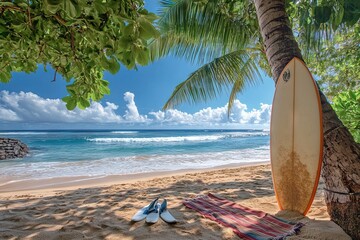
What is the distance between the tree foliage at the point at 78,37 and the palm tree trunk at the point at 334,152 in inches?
66.4

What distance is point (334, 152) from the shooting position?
6.15ft

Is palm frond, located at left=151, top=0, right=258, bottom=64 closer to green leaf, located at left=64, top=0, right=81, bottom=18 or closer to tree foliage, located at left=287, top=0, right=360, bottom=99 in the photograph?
tree foliage, located at left=287, top=0, right=360, bottom=99

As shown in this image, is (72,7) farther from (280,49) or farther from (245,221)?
(245,221)

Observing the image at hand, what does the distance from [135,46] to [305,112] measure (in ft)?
6.39

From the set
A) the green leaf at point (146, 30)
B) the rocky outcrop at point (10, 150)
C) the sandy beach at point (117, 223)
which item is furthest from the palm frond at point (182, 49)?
the rocky outcrop at point (10, 150)

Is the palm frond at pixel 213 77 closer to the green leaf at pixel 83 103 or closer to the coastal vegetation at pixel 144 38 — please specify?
the coastal vegetation at pixel 144 38

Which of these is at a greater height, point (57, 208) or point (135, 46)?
point (135, 46)

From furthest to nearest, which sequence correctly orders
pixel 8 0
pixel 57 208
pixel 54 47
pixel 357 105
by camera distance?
pixel 57 208 → pixel 357 105 → pixel 54 47 → pixel 8 0

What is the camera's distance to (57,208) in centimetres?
272

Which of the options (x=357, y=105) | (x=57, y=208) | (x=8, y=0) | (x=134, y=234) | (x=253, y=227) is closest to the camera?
(x=8, y=0)

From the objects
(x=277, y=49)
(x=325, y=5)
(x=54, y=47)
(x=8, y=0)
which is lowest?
(x=54, y=47)

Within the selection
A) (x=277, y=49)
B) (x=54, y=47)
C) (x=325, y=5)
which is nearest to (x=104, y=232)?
(x=54, y=47)

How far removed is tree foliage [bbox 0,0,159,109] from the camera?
78cm

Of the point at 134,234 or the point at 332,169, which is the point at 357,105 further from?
the point at 134,234
